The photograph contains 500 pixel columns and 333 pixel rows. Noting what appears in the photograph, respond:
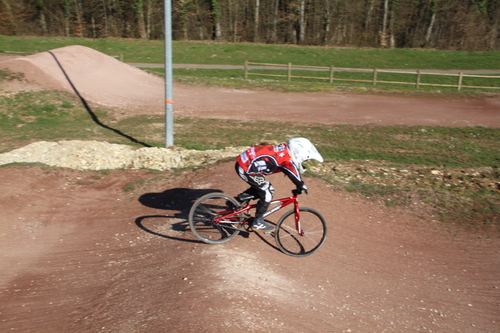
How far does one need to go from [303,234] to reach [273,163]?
1.48 metres

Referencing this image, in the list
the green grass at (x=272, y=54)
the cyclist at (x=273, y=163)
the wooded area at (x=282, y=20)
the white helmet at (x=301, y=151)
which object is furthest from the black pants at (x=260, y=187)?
the wooded area at (x=282, y=20)

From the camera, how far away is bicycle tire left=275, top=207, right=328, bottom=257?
7156mm

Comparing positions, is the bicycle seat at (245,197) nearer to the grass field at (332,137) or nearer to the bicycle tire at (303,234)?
the bicycle tire at (303,234)

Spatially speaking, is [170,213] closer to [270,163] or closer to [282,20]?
[270,163]

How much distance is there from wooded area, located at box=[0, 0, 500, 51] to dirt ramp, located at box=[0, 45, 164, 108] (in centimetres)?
2825

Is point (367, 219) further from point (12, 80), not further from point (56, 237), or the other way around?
point (12, 80)

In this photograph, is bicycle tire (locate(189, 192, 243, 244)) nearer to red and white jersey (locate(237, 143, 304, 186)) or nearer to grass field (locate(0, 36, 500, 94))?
red and white jersey (locate(237, 143, 304, 186))

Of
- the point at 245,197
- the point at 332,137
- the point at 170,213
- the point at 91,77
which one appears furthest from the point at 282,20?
the point at 245,197

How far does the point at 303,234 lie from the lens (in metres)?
7.29

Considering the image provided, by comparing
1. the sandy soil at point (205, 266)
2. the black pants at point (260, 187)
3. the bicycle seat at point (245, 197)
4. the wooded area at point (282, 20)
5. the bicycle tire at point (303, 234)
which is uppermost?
the wooded area at point (282, 20)

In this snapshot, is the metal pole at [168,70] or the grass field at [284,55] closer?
the metal pole at [168,70]

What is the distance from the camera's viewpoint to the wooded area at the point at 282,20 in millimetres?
49125

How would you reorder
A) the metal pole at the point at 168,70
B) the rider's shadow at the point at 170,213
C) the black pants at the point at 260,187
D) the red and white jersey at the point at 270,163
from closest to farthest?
the red and white jersey at the point at 270,163, the black pants at the point at 260,187, the rider's shadow at the point at 170,213, the metal pole at the point at 168,70

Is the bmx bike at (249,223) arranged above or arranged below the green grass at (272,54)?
below
